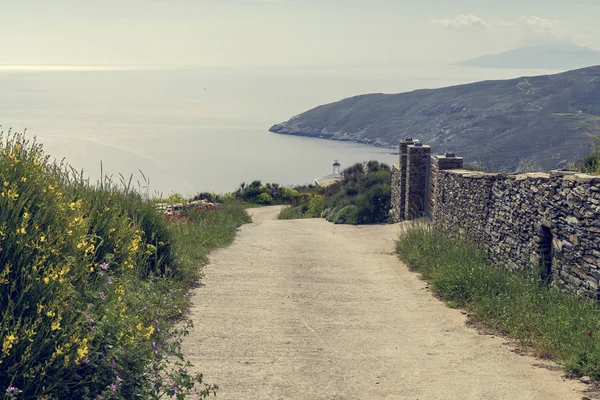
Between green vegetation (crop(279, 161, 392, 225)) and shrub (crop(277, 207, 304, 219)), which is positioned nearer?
green vegetation (crop(279, 161, 392, 225))

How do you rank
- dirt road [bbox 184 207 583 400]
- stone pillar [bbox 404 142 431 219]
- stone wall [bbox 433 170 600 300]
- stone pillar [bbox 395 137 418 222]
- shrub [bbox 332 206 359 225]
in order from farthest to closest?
1. shrub [bbox 332 206 359 225]
2. stone pillar [bbox 395 137 418 222]
3. stone pillar [bbox 404 142 431 219]
4. stone wall [bbox 433 170 600 300]
5. dirt road [bbox 184 207 583 400]

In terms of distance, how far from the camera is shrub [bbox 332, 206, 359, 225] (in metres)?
24.5

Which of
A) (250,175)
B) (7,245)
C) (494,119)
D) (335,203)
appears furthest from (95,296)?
(494,119)

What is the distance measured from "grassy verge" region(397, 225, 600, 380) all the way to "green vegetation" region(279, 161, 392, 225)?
1215cm

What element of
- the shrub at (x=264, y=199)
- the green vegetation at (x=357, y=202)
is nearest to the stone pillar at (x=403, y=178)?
the green vegetation at (x=357, y=202)

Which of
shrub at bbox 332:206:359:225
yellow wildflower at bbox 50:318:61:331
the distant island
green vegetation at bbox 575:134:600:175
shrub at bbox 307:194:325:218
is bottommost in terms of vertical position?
shrub at bbox 307:194:325:218

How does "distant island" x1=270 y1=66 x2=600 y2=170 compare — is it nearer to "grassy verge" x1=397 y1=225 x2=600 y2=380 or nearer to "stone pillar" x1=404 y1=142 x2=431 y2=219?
"stone pillar" x1=404 y1=142 x2=431 y2=219

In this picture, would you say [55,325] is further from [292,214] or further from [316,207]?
[292,214]

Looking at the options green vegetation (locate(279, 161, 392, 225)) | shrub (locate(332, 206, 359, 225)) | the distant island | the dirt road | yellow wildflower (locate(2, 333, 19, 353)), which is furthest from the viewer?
the distant island

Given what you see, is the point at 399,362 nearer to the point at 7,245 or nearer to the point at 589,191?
the point at 589,191

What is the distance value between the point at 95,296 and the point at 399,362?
11.5ft

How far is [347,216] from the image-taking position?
81.4 ft

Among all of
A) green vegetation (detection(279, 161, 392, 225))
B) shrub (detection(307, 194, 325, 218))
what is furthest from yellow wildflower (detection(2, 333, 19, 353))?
shrub (detection(307, 194, 325, 218))

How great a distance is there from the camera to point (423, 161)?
2098cm
